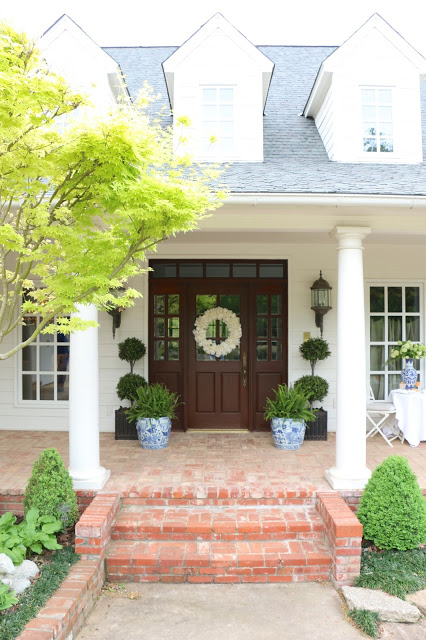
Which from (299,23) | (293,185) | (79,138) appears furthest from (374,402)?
(299,23)

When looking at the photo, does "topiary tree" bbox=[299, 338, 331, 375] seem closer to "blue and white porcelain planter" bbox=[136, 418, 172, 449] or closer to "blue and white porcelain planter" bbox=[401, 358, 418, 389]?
"blue and white porcelain planter" bbox=[401, 358, 418, 389]

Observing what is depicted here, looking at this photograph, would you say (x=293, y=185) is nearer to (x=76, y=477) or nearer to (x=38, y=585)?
(x=76, y=477)

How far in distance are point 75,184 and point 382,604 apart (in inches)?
146

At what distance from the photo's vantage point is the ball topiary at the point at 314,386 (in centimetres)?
664

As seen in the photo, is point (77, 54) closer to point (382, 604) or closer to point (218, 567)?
point (218, 567)

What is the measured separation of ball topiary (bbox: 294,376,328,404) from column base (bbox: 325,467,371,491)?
2006 mm

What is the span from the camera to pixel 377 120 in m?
6.30

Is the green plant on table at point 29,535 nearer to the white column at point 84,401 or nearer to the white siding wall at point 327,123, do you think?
the white column at point 84,401

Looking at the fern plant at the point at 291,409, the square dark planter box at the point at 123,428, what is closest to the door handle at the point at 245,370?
the fern plant at the point at 291,409

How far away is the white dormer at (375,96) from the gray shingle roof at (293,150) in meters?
0.30

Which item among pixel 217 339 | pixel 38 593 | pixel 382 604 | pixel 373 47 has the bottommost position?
pixel 382 604

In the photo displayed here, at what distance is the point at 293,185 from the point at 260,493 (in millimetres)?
3058

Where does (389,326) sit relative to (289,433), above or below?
above

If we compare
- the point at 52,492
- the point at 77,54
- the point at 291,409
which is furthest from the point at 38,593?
the point at 77,54
